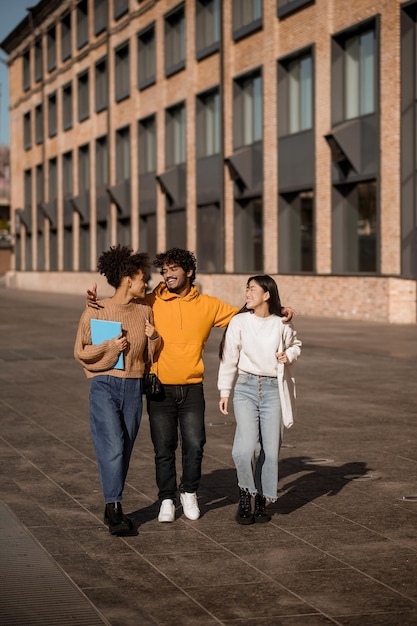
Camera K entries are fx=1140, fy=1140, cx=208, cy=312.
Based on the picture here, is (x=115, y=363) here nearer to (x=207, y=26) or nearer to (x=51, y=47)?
(x=207, y=26)

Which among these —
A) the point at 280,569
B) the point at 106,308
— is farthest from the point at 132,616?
the point at 106,308

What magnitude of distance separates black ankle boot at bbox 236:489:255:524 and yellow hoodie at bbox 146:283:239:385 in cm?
77

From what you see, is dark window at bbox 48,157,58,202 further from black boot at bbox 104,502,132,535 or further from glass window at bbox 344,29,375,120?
black boot at bbox 104,502,132,535

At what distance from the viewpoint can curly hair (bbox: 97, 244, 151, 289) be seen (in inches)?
267

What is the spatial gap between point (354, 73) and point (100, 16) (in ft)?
83.0

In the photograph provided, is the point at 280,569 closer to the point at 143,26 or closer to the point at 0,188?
the point at 143,26

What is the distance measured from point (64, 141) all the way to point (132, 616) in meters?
56.5

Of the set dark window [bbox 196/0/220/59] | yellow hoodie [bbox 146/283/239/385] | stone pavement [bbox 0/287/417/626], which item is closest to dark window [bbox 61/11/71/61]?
dark window [bbox 196/0/220/59]

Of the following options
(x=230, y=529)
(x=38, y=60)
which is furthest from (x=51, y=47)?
(x=230, y=529)

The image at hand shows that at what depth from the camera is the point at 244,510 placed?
23.0 ft

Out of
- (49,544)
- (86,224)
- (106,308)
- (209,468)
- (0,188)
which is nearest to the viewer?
(49,544)

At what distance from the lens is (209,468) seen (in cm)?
903

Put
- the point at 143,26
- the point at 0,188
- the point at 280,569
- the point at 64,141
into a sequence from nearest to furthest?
the point at 280,569, the point at 143,26, the point at 64,141, the point at 0,188

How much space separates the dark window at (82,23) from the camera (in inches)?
2196
